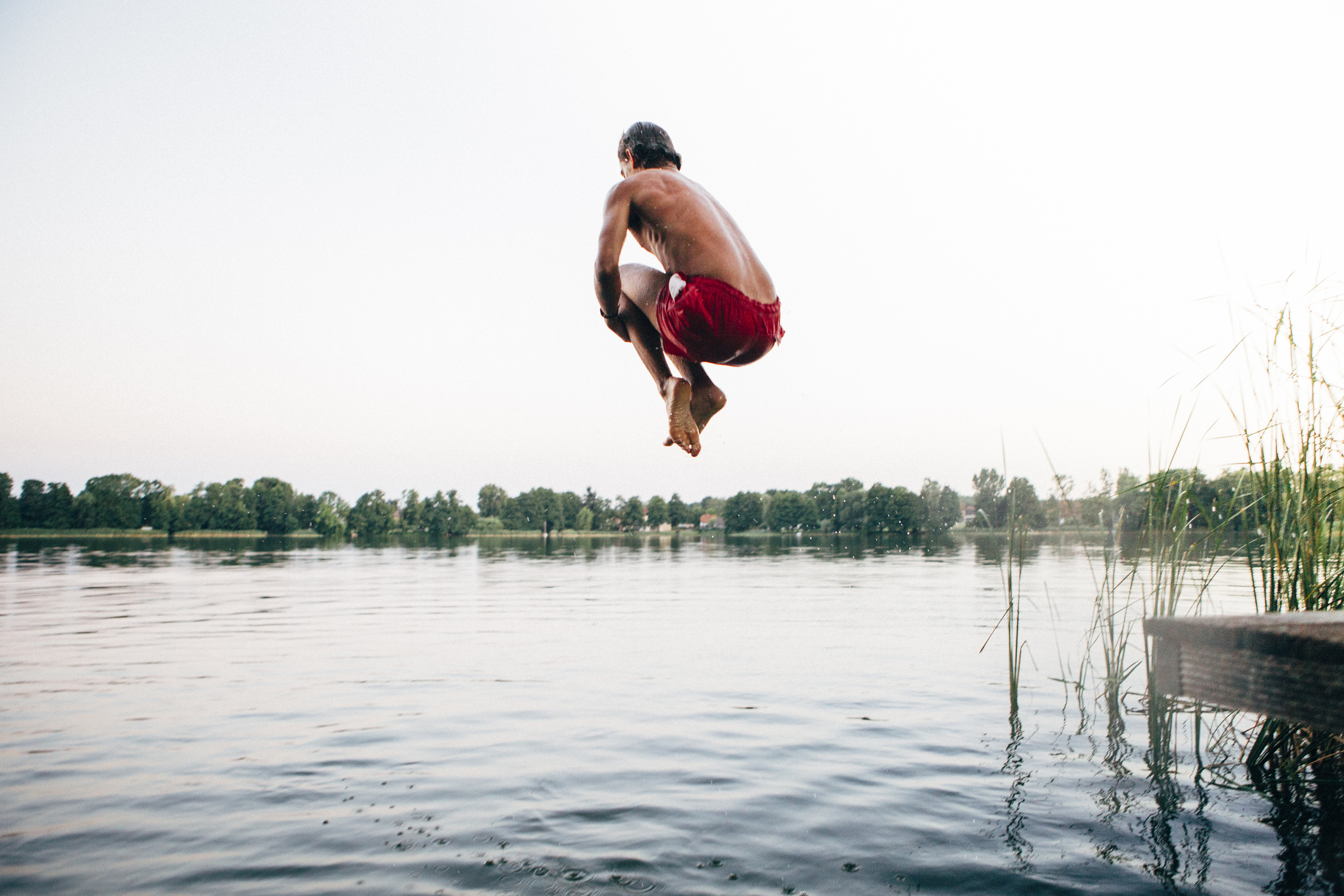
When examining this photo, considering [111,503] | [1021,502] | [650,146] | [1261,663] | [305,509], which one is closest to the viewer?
[1261,663]

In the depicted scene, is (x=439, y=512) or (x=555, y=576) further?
(x=439, y=512)

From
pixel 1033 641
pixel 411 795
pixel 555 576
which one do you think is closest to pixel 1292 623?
pixel 411 795

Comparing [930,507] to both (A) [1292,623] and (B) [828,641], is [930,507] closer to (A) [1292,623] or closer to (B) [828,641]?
(B) [828,641]

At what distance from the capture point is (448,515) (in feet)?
458

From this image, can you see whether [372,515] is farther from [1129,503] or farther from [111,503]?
[1129,503]

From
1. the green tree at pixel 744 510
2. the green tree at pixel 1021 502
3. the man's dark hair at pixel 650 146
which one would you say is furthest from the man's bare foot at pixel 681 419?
the green tree at pixel 744 510

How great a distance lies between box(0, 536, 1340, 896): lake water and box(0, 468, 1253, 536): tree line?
63.6 meters

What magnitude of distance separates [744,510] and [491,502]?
50.7m

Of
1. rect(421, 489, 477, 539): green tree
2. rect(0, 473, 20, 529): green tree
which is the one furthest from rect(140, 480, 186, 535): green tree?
rect(421, 489, 477, 539): green tree

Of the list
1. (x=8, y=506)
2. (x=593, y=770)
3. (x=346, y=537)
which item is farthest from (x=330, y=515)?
(x=593, y=770)

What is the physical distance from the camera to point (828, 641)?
40.8 ft

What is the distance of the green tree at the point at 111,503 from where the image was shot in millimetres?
104312

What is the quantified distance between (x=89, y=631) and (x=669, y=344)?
45.1 ft

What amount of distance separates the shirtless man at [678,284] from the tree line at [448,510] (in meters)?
69.4
